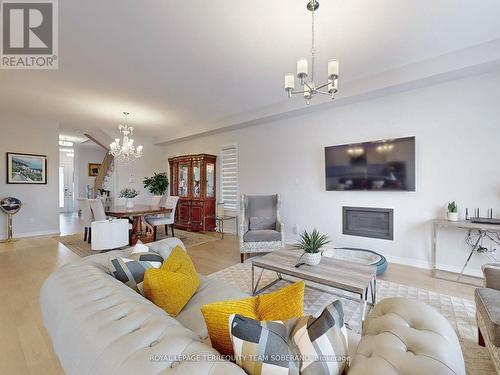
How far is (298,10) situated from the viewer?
215 centimetres

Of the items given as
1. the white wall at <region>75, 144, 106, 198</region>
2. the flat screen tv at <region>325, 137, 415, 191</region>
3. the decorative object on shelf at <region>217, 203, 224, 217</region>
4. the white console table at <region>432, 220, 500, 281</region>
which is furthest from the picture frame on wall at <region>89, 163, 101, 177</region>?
the white console table at <region>432, 220, 500, 281</region>

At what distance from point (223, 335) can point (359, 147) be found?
12.3 ft

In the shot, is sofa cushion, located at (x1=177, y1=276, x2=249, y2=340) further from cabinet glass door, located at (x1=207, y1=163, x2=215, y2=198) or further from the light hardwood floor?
cabinet glass door, located at (x1=207, y1=163, x2=215, y2=198)

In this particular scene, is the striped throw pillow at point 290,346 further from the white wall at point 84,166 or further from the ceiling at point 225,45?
the white wall at point 84,166

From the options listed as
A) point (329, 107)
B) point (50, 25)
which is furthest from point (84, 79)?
point (329, 107)

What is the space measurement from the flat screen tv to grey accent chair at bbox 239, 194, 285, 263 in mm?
1110

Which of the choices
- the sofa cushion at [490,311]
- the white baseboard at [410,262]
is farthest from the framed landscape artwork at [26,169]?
the sofa cushion at [490,311]

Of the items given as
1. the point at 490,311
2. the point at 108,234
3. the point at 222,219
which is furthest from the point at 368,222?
the point at 108,234

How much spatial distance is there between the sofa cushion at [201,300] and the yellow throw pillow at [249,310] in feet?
1.34

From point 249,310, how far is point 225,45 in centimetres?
277

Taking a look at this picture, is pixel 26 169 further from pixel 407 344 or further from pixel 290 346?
pixel 407 344

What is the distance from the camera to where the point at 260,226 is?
4105mm

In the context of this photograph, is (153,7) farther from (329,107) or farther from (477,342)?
(477,342)

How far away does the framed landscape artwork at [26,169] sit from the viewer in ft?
17.2
